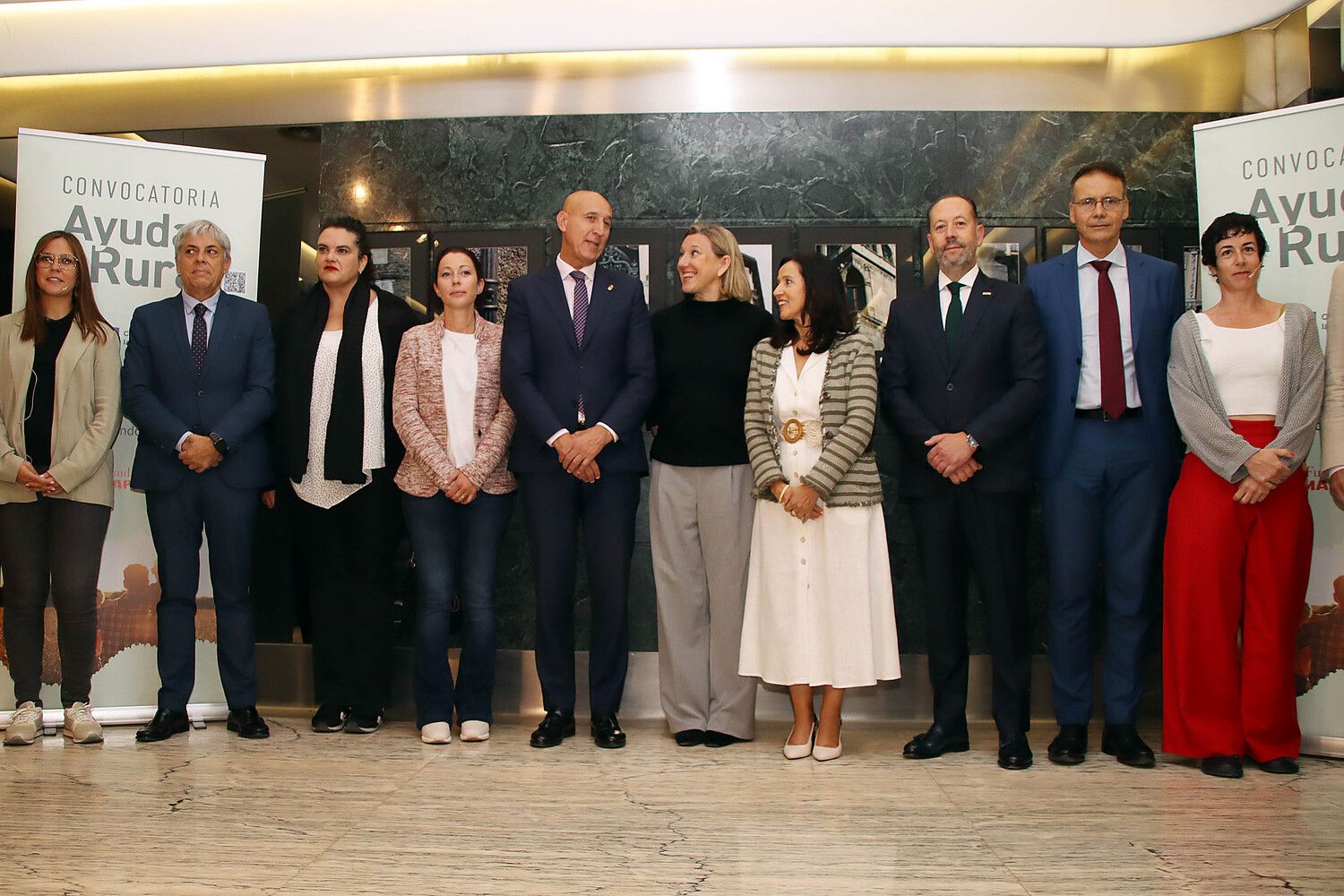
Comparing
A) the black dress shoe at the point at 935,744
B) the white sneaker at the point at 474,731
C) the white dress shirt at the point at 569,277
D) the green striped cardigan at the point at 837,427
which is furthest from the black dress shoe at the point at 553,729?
the white dress shirt at the point at 569,277

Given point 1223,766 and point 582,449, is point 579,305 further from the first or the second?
point 1223,766

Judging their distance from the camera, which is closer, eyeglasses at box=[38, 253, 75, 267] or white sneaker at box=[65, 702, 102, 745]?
white sneaker at box=[65, 702, 102, 745]

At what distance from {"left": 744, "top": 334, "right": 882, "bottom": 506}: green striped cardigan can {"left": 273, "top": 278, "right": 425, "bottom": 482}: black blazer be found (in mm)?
1346

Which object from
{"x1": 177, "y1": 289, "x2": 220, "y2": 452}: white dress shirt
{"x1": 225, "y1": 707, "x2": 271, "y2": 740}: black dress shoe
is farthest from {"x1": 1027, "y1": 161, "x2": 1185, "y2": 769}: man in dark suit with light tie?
{"x1": 177, "y1": 289, "x2": 220, "y2": 452}: white dress shirt

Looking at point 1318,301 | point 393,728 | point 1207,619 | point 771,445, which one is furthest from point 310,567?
point 1318,301

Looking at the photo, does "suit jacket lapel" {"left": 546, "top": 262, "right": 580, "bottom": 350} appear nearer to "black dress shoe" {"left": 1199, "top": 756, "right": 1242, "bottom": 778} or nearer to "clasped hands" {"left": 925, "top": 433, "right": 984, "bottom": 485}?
"clasped hands" {"left": 925, "top": 433, "right": 984, "bottom": 485}

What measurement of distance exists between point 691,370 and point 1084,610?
1549 millimetres

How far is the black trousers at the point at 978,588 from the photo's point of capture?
3562mm

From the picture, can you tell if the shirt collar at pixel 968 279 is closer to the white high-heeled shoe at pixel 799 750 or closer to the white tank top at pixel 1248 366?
the white tank top at pixel 1248 366

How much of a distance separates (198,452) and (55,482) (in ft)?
1.66

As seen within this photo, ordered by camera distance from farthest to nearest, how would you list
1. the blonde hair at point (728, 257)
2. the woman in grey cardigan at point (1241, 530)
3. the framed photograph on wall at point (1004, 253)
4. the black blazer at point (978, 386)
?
the framed photograph on wall at point (1004, 253) < the blonde hair at point (728, 257) < the black blazer at point (978, 386) < the woman in grey cardigan at point (1241, 530)

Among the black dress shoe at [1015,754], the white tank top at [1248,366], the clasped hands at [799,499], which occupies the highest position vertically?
the white tank top at [1248,366]

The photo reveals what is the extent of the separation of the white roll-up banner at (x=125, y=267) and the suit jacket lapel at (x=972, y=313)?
269cm

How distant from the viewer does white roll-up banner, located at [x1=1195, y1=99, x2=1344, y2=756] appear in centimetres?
374
